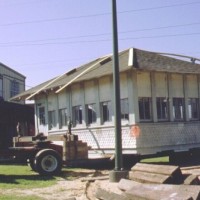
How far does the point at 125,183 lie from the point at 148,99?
9.05 meters

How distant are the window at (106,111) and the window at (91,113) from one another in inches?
22.5

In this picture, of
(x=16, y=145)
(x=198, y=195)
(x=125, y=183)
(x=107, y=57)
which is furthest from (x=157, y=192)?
(x=107, y=57)

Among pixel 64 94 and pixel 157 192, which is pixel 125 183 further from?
pixel 64 94

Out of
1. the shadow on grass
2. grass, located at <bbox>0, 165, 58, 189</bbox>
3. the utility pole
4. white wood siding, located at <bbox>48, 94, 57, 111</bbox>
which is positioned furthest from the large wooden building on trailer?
the utility pole

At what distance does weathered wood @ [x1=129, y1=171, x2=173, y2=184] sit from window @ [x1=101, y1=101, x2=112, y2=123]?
809 cm

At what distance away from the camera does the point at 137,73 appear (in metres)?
19.4

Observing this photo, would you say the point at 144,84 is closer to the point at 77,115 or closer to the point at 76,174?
the point at 77,115

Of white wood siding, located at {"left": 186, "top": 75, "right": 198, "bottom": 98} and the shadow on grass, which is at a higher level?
white wood siding, located at {"left": 186, "top": 75, "right": 198, "bottom": 98}

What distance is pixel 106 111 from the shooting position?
20.8 m

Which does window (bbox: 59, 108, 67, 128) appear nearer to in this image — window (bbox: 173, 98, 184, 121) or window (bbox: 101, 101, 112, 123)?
window (bbox: 101, 101, 112, 123)

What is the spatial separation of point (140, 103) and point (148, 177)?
27.5 ft

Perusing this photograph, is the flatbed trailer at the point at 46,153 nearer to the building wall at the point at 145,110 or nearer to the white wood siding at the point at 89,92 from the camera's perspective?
the building wall at the point at 145,110

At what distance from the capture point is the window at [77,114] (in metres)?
22.5

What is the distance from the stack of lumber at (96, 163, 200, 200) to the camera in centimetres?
863
